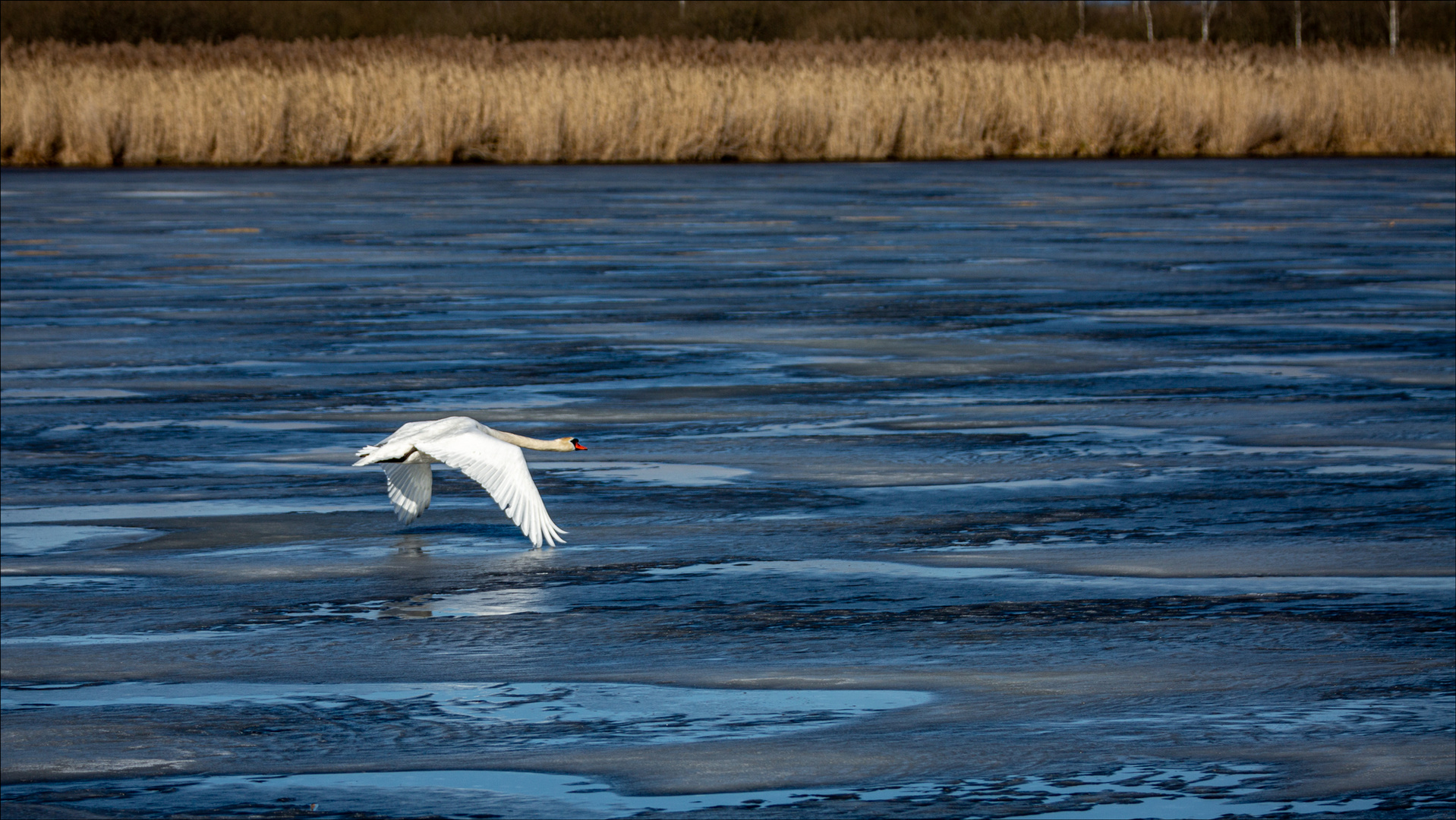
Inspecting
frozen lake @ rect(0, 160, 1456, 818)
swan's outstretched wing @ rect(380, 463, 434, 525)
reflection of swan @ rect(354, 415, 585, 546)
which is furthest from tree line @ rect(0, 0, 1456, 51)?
reflection of swan @ rect(354, 415, 585, 546)

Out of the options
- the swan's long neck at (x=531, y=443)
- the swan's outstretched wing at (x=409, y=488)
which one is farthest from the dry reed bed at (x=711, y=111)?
the swan's long neck at (x=531, y=443)

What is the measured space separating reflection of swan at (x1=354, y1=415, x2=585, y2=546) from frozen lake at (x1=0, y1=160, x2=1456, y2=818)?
0.46ft

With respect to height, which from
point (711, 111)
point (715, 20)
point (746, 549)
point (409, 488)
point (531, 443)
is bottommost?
point (746, 549)

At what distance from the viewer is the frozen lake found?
15.1 feet

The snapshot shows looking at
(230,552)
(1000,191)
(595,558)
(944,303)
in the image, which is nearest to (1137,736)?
(595,558)

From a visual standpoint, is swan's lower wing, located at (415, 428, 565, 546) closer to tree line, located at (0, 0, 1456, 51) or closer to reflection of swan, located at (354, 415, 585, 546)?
reflection of swan, located at (354, 415, 585, 546)

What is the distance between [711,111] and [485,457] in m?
23.6

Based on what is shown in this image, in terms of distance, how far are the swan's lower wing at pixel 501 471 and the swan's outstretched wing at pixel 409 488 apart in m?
0.35

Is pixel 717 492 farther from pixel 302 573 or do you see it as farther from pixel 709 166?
pixel 709 166

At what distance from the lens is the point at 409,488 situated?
694 centimetres

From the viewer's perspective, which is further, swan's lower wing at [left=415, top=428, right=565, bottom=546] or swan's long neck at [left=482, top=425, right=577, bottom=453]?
swan's long neck at [left=482, top=425, right=577, bottom=453]

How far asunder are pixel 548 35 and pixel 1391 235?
44.7m

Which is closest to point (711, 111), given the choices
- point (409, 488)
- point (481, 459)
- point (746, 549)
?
point (409, 488)

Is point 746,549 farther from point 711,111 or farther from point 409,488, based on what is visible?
point 711,111
